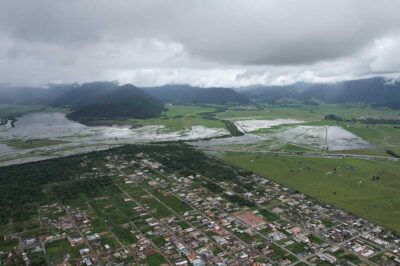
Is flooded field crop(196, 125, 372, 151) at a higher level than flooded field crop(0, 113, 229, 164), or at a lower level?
higher

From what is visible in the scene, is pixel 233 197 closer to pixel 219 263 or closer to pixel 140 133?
pixel 219 263

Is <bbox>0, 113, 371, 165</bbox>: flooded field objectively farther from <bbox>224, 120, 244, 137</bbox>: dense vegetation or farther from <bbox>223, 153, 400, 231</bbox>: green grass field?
<bbox>223, 153, 400, 231</bbox>: green grass field

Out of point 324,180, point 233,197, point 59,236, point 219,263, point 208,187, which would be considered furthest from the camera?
point 324,180

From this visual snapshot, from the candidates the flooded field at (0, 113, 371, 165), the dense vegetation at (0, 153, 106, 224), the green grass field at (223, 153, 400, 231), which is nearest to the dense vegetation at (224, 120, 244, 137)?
the flooded field at (0, 113, 371, 165)

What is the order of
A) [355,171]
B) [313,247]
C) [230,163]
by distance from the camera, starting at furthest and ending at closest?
[230,163] → [355,171] → [313,247]

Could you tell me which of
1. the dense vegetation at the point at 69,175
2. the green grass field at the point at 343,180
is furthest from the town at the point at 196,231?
the green grass field at the point at 343,180

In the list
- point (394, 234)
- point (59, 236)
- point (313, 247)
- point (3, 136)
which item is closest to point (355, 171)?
point (394, 234)

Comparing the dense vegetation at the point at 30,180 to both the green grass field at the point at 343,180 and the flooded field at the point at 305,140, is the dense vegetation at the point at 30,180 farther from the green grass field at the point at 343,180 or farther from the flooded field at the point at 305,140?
the flooded field at the point at 305,140
